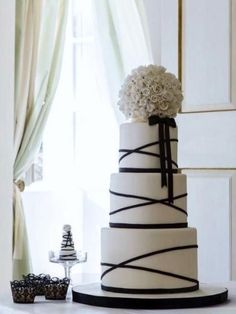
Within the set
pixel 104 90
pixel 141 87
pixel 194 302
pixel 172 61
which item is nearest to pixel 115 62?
pixel 104 90

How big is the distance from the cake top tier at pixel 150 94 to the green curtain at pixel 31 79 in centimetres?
170

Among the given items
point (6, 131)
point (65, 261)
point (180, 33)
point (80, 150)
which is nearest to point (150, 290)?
point (65, 261)

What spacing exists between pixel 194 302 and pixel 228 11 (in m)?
1.91

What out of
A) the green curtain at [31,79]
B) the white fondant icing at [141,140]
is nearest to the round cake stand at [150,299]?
the white fondant icing at [141,140]

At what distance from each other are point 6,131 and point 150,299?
1.78 m

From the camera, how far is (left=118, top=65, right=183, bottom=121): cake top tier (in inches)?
67.6

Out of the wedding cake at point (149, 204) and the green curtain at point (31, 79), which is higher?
the green curtain at point (31, 79)

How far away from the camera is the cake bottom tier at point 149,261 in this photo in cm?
166

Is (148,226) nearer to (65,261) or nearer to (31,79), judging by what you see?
(65,261)

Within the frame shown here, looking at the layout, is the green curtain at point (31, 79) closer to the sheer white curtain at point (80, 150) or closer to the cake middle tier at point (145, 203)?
the sheer white curtain at point (80, 150)

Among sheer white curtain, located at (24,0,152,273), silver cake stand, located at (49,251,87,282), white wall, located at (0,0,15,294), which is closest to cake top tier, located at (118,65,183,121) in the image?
silver cake stand, located at (49,251,87,282)

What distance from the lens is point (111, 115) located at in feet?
12.6

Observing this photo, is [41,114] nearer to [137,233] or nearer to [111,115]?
[111,115]

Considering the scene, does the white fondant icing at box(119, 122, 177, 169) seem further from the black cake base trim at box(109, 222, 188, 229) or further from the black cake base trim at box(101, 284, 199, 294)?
the black cake base trim at box(101, 284, 199, 294)
